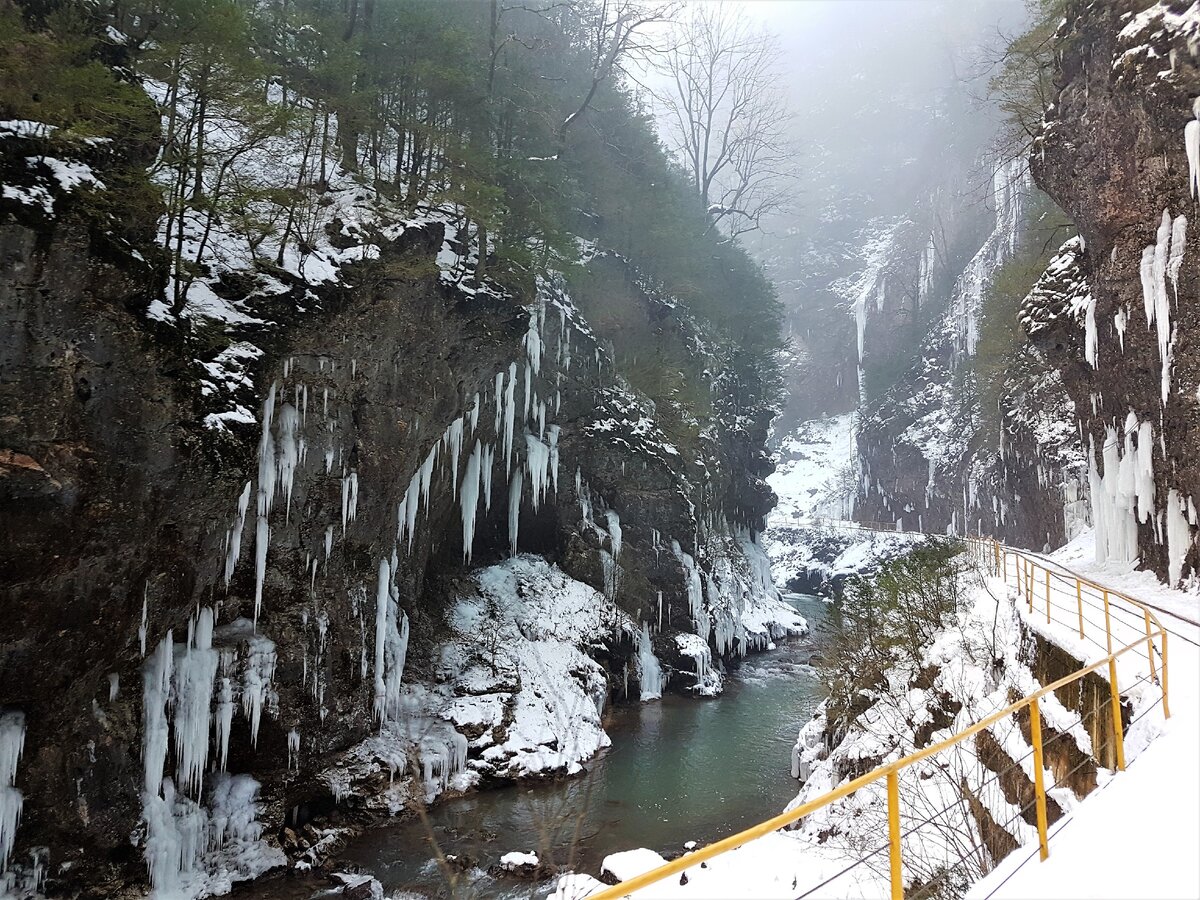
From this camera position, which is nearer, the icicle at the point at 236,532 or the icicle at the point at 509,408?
the icicle at the point at 236,532

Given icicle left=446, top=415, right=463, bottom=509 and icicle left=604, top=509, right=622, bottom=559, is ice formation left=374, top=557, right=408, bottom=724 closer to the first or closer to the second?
icicle left=446, top=415, right=463, bottom=509

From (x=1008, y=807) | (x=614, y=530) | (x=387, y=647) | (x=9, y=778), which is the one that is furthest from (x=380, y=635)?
(x=1008, y=807)

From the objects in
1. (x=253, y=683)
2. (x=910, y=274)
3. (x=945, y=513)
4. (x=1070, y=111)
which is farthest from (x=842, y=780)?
(x=910, y=274)

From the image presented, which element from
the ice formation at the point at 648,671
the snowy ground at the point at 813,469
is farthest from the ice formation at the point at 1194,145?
the snowy ground at the point at 813,469

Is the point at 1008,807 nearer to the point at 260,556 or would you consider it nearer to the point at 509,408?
the point at 260,556

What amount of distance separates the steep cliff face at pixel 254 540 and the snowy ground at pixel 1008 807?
20.9ft

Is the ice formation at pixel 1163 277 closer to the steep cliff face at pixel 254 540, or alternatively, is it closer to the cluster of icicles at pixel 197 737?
the steep cliff face at pixel 254 540

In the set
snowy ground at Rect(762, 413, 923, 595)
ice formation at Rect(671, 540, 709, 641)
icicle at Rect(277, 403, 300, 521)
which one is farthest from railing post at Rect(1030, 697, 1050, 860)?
snowy ground at Rect(762, 413, 923, 595)

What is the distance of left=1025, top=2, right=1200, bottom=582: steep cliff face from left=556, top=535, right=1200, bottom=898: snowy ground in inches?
77.2

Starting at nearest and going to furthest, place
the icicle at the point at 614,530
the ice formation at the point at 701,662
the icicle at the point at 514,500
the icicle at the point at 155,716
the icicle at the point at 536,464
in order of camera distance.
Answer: the icicle at the point at 155,716, the icicle at the point at 514,500, the icicle at the point at 536,464, the ice formation at the point at 701,662, the icicle at the point at 614,530

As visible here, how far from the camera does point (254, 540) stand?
11.7 m

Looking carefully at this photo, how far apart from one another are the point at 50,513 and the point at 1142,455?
60.2ft

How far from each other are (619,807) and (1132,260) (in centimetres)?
1480

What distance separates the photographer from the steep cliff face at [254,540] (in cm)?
853
